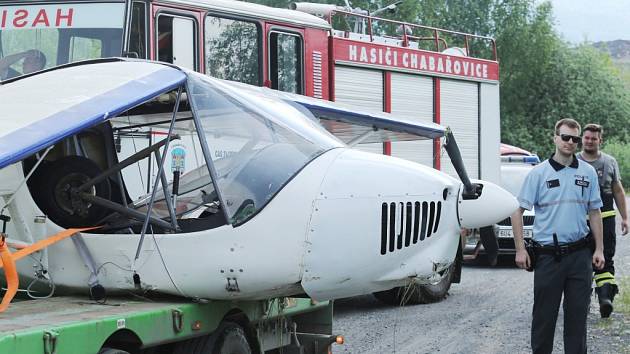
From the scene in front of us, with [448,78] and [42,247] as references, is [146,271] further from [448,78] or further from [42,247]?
[448,78]

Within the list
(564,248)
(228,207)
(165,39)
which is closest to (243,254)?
(228,207)

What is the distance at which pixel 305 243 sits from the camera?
596cm

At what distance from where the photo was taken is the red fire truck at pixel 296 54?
949 cm

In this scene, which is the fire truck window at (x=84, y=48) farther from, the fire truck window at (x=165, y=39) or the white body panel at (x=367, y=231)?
the white body panel at (x=367, y=231)

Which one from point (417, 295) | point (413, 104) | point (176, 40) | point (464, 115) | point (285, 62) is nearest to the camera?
point (176, 40)

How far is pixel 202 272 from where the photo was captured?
19.5 ft

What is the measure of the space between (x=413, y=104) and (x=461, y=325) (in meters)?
3.27

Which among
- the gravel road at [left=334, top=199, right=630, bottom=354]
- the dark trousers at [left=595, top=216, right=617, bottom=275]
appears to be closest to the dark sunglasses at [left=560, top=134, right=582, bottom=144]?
the gravel road at [left=334, top=199, right=630, bottom=354]

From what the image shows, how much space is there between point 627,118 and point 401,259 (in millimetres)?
60517

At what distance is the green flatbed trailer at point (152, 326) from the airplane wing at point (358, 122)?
Answer: 1.26 metres

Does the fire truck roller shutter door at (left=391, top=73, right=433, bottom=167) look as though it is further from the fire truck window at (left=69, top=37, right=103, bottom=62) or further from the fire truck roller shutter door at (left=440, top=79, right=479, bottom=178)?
the fire truck window at (left=69, top=37, right=103, bottom=62)

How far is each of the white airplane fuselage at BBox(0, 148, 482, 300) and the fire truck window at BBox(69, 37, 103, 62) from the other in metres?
3.19

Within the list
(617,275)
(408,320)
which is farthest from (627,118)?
(408,320)

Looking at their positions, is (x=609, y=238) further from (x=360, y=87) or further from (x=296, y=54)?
(x=296, y=54)
